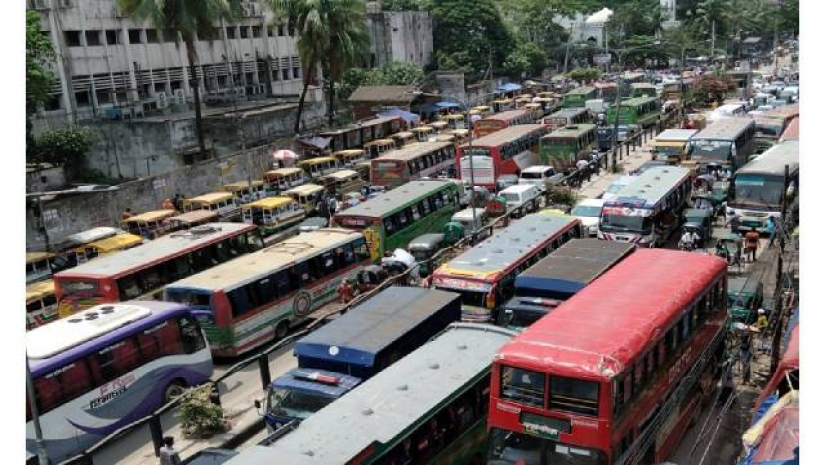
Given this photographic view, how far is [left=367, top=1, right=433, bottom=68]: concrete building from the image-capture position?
74938 millimetres

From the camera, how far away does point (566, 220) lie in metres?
23.1

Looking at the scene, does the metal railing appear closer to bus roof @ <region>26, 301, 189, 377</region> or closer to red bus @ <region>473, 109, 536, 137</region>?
bus roof @ <region>26, 301, 189, 377</region>

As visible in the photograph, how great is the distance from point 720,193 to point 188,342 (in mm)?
23198

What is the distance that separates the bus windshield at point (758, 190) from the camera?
27.1 meters

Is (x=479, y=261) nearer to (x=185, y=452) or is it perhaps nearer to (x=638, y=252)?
(x=638, y=252)

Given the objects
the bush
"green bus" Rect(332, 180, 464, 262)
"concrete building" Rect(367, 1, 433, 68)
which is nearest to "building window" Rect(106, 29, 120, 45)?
"concrete building" Rect(367, 1, 433, 68)

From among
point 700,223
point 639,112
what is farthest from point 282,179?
point 639,112

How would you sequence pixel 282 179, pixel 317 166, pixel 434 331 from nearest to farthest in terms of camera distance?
pixel 434 331
pixel 282 179
pixel 317 166

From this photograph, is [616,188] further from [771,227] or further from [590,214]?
[771,227]

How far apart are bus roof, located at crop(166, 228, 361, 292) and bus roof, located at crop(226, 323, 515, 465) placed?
7102mm

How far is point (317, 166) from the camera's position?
40.6 m

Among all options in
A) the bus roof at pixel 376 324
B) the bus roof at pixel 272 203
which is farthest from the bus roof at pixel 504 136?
the bus roof at pixel 376 324

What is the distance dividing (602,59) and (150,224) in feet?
256

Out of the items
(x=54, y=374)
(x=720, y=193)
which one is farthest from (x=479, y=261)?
(x=720, y=193)
